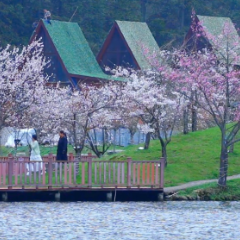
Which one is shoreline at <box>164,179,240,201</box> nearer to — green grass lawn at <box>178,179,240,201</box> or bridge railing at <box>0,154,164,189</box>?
green grass lawn at <box>178,179,240,201</box>

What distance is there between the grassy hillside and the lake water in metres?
3.40

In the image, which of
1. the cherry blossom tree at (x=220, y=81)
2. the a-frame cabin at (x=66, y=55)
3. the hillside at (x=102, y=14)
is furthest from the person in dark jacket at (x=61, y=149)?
the hillside at (x=102, y=14)

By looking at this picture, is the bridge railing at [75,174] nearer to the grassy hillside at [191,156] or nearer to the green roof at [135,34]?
the grassy hillside at [191,156]

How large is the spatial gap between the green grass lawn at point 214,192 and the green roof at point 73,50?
20.5m

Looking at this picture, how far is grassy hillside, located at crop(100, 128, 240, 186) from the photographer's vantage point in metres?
30.6

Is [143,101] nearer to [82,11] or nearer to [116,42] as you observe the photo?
[116,42]

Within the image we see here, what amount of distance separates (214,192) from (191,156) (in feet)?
16.5

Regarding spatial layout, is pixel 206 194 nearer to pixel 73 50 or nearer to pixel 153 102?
pixel 153 102

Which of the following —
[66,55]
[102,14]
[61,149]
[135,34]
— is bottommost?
[61,149]

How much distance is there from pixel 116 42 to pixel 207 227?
31.7m

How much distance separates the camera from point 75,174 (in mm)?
27547

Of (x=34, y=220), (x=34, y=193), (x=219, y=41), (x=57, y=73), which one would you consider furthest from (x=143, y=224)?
(x=57, y=73)

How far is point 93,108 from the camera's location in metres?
33.8

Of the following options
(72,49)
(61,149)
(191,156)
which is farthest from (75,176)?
(72,49)
